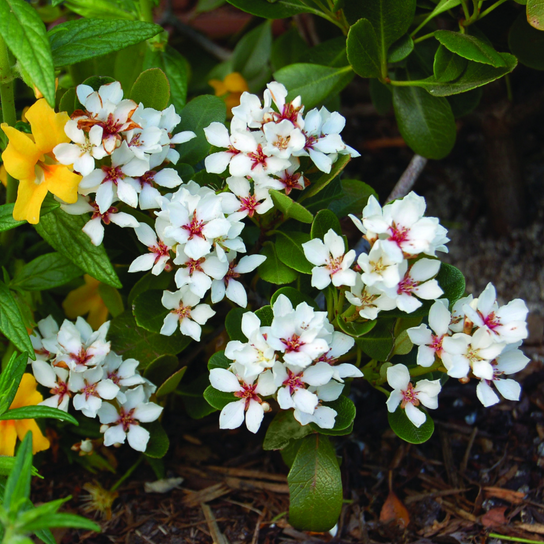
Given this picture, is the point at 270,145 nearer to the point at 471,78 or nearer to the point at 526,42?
the point at 471,78

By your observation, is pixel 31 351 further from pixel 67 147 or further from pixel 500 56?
pixel 500 56

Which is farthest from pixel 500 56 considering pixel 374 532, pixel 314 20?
pixel 374 532

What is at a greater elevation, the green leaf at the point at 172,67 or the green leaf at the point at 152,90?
the green leaf at the point at 152,90

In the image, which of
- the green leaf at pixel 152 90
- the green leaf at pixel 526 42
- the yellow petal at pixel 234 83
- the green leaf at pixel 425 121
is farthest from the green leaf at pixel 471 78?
the yellow petal at pixel 234 83

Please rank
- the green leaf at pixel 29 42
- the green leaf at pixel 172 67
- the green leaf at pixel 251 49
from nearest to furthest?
the green leaf at pixel 29 42
the green leaf at pixel 172 67
the green leaf at pixel 251 49

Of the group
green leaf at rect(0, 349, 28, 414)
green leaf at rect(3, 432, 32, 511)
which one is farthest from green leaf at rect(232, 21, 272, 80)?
green leaf at rect(3, 432, 32, 511)

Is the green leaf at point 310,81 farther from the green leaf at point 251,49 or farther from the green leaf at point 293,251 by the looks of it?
the green leaf at point 251,49
